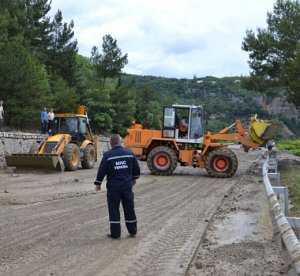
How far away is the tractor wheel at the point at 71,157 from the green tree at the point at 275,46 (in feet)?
39.0

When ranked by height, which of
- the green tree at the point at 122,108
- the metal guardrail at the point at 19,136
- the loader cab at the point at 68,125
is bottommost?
the metal guardrail at the point at 19,136

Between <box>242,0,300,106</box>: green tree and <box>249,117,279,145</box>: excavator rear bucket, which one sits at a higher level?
<box>242,0,300,106</box>: green tree

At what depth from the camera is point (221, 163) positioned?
24234 mm

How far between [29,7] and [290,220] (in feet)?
153

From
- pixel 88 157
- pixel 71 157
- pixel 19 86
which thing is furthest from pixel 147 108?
pixel 71 157

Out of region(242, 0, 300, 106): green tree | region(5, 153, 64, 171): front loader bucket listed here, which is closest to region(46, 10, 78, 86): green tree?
region(242, 0, 300, 106): green tree

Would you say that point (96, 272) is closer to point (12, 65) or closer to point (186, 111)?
point (186, 111)

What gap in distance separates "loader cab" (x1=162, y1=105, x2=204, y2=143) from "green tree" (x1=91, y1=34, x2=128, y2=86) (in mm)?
42003

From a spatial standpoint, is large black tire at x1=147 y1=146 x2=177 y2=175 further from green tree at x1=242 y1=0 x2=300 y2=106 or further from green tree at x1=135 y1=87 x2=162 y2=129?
green tree at x1=135 y1=87 x2=162 y2=129

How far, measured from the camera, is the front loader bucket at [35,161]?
24172 millimetres

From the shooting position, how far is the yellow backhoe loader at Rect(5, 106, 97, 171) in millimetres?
24328

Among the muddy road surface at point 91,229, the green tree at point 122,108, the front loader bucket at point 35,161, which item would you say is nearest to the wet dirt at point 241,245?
the muddy road surface at point 91,229

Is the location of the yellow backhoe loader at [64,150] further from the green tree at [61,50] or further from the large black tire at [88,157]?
the green tree at [61,50]

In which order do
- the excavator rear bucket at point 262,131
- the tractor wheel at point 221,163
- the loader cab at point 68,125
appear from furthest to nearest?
the loader cab at point 68,125 < the excavator rear bucket at point 262,131 < the tractor wheel at point 221,163
